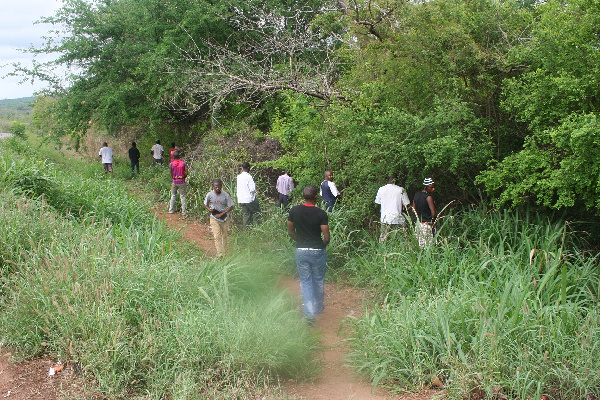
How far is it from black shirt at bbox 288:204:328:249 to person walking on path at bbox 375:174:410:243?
7.94 feet

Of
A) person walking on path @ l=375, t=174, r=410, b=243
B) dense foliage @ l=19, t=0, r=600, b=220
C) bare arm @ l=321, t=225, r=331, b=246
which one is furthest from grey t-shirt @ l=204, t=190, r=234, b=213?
bare arm @ l=321, t=225, r=331, b=246

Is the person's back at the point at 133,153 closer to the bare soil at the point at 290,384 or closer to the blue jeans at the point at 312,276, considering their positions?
the blue jeans at the point at 312,276

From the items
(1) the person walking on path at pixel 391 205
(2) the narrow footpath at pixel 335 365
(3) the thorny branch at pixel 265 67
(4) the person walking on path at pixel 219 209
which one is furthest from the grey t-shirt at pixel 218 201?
(3) the thorny branch at pixel 265 67

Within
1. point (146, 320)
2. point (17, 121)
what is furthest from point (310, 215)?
point (17, 121)

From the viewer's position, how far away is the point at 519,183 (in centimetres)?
725

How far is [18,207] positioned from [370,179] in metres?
5.71

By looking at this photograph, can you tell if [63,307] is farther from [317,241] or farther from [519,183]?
[519,183]

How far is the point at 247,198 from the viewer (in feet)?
32.4

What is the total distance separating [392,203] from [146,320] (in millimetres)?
4643

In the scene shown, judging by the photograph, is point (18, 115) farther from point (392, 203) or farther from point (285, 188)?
point (392, 203)

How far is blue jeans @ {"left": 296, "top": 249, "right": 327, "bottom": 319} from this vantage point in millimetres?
6230

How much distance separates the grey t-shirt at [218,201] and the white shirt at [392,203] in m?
2.54

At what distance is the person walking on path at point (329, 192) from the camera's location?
964 cm

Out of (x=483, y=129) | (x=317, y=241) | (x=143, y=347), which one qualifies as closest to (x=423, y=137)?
(x=483, y=129)
